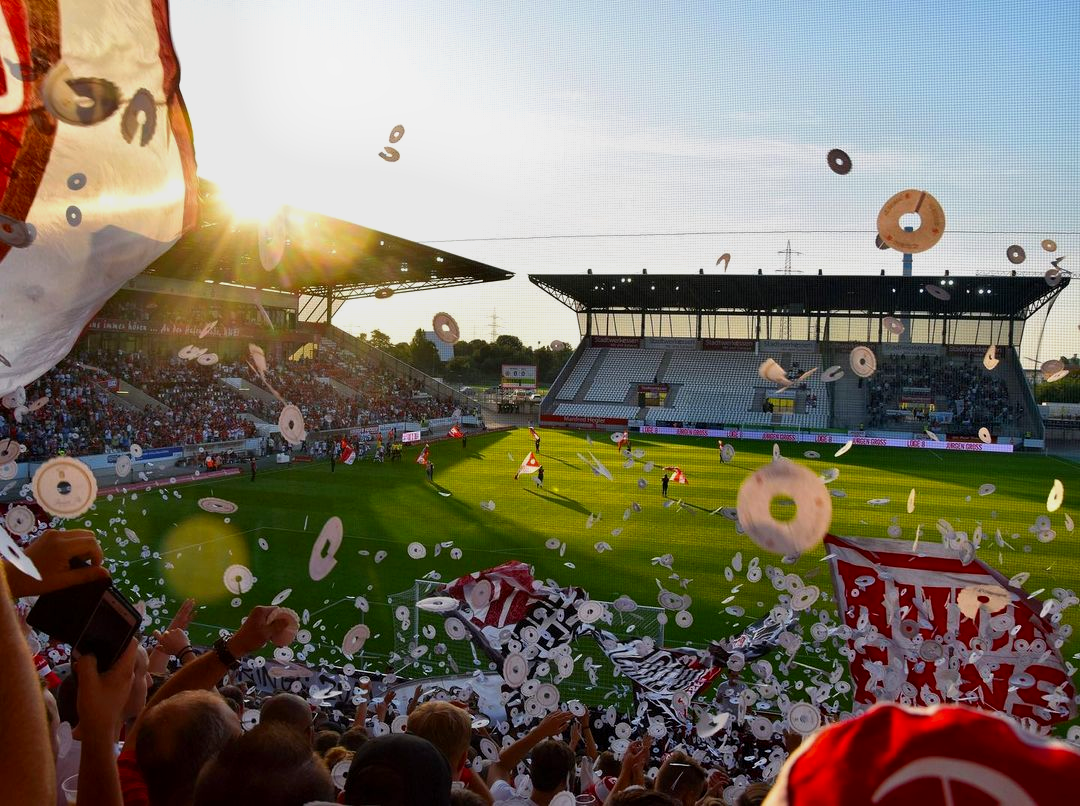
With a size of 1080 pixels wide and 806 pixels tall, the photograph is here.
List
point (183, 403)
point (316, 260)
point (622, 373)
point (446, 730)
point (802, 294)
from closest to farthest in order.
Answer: point (446, 730)
point (183, 403)
point (316, 260)
point (802, 294)
point (622, 373)

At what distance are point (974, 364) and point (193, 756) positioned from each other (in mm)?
41351

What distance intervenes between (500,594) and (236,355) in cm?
2783

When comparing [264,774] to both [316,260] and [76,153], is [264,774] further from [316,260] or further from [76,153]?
[316,260]

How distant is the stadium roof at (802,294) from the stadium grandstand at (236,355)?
945 cm

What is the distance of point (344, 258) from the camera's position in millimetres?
29141

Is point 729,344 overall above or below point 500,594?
above

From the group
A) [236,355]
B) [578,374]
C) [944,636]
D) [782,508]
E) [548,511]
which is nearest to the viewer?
[944,636]

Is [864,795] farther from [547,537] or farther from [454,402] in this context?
[454,402]

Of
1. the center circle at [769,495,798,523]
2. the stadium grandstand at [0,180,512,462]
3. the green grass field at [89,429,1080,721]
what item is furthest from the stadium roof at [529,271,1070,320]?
the center circle at [769,495,798,523]

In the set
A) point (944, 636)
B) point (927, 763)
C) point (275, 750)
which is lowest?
point (944, 636)

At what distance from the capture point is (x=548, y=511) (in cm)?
1744

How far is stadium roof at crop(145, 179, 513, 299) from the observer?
23.7m

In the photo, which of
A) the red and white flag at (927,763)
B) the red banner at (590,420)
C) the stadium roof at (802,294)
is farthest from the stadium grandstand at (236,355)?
the red and white flag at (927,763)

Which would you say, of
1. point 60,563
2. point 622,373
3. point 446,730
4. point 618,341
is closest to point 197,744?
point 60,563
